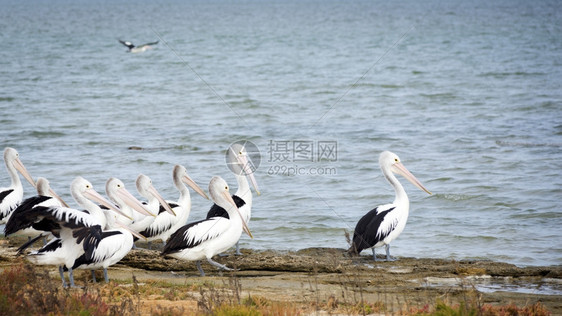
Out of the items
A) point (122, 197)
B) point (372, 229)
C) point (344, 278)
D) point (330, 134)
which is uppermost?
point (122, 197)

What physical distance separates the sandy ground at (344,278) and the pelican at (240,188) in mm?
466

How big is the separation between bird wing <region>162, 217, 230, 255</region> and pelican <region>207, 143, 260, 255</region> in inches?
31.7

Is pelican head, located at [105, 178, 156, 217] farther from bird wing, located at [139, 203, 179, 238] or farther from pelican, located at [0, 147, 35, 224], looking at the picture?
pelican, located at [0, 147, 35, 224]

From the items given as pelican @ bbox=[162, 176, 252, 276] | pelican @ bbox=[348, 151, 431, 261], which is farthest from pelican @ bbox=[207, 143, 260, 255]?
pelican @ bbox=[348, 151, 431, 261]

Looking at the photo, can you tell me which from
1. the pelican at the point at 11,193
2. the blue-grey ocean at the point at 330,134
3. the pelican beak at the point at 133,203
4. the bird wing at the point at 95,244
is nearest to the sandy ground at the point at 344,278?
the bird wing at the point at 95,244

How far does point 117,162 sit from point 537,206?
726 centimetres

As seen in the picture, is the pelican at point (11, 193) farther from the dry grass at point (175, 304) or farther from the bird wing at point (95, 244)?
the dry grass at point (175, 304)

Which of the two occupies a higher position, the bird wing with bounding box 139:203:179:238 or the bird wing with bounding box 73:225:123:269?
the bird wing with bounding box 73:225:123:269

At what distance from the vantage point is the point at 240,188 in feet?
28.0

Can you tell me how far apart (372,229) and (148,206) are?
2.47 m

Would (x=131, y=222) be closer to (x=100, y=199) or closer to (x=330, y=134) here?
(x=100, y=199)

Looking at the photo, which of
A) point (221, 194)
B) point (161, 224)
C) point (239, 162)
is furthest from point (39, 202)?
point (239, 162)

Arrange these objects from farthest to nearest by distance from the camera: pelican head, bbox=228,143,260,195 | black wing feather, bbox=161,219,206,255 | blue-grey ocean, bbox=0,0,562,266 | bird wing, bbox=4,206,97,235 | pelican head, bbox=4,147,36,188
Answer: blue-grey ocean, bbox=0,0,562,266, pelican head, bbox=4,147,36,188, pelican head, bbox=228,143,260,195, black wing feather, bbox=161,219,206,255, bird wing, bbox=4,206,97,235

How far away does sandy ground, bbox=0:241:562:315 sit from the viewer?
5848 millimetres
